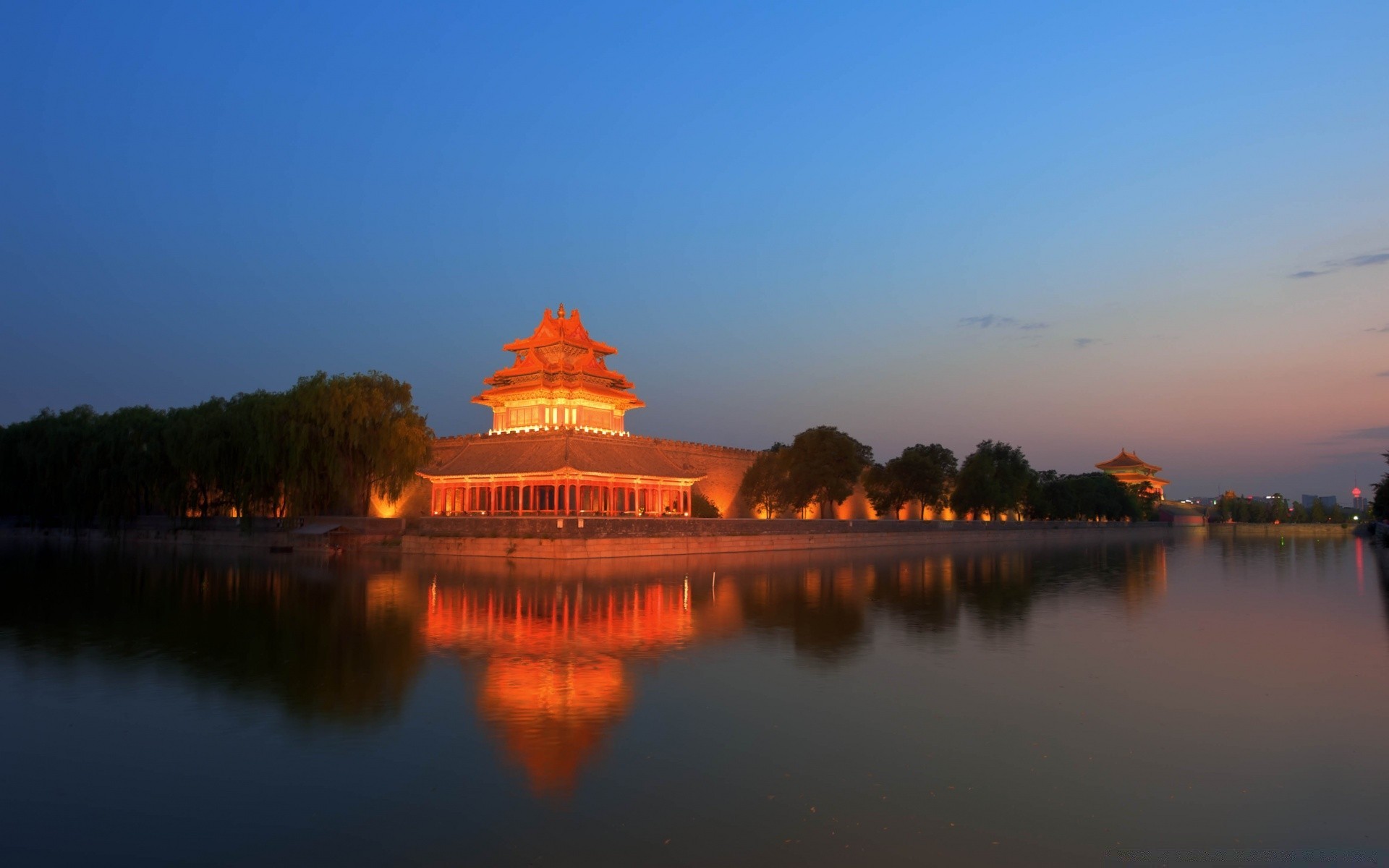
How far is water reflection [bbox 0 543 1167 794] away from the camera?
9.59m

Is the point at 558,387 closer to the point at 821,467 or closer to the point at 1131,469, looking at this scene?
the point at 821,467

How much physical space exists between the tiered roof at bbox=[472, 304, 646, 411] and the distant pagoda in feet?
0.11

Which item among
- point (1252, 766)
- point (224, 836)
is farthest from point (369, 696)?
point (1252, 766)

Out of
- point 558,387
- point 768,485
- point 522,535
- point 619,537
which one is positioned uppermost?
point 558,387

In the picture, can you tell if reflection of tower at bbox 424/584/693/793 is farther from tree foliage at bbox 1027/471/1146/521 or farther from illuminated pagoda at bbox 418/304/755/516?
tree foliage at bbox 1027/471/1146/521

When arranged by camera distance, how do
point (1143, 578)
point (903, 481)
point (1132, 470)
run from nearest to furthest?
point (1143, 578), point (903, 481), point (1132, 470)

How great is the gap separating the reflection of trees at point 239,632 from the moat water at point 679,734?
0.09 meters

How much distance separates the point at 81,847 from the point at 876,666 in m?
8.57

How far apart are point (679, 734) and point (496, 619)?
316 inches

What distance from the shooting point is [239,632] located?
551 inches

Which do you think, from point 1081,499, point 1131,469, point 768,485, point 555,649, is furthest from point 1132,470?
point 555,649

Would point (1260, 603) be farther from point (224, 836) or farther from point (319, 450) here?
point (319, 450)

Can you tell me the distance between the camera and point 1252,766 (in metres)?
7.51

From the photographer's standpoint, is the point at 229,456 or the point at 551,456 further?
the point at 551,456
